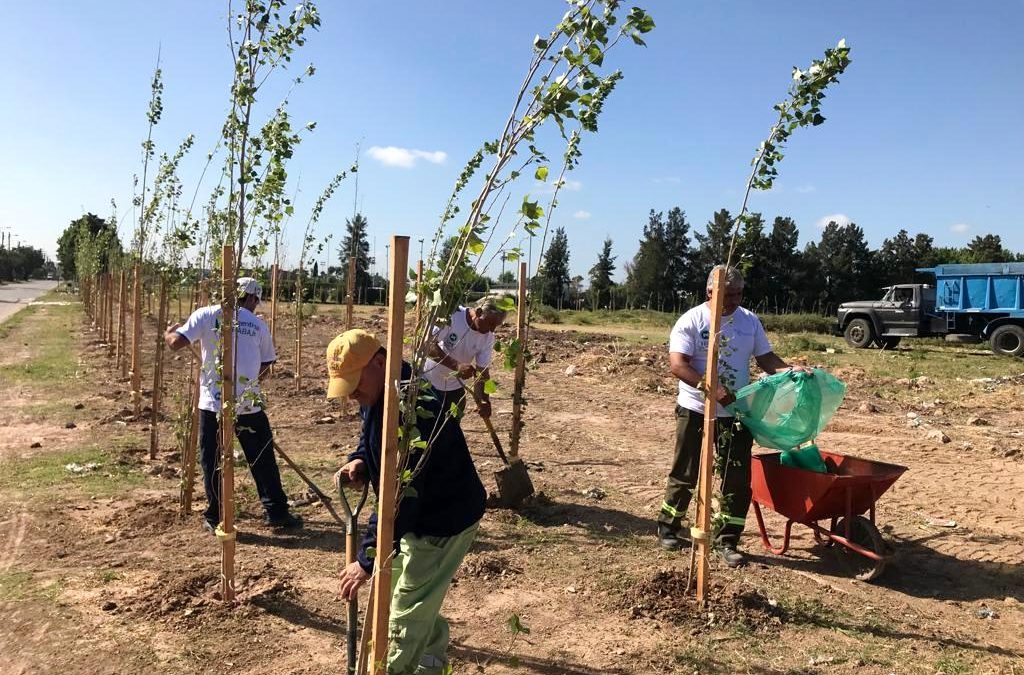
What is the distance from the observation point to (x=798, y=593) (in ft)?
13.4

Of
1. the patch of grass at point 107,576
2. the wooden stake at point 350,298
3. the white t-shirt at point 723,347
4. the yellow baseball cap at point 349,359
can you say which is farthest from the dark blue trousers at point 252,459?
the wooden stake at point 350,298

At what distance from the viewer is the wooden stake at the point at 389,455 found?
193 centimetres

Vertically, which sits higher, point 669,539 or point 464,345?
point 464,345

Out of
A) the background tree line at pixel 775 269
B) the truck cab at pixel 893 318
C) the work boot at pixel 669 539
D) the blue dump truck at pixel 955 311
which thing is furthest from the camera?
the background tree line at pixel 775 269

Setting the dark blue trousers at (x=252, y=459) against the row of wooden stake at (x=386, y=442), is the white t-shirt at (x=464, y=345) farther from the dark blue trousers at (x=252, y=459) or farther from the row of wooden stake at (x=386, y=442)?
the dark blue trousers at (x=252, y=459)

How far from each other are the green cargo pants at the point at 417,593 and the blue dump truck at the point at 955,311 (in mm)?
20831

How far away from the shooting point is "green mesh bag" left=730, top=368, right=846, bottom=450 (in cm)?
417

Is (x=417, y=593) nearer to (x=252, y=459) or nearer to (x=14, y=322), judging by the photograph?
(x=252, y=459)

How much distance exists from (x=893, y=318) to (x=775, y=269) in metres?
29.5

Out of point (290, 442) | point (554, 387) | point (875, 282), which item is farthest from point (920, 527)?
point (875, 282)

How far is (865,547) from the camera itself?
4320 millimetres

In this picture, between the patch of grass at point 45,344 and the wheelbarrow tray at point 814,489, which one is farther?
the patch of grass at point 45,344

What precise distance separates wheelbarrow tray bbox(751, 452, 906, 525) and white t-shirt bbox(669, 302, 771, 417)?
0.46m

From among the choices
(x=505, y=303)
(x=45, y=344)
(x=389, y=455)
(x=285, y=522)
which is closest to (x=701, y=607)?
(x=389, y=455)
